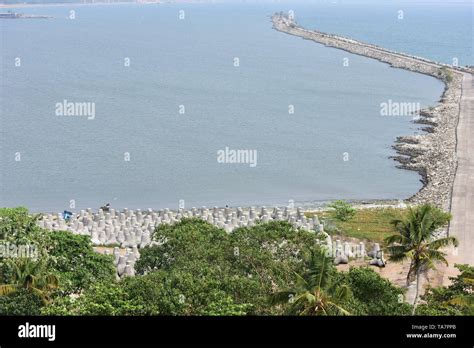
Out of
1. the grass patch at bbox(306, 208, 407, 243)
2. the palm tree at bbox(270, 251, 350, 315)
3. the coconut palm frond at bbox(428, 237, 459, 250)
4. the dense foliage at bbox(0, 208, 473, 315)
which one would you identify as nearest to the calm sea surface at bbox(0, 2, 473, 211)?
the grass patch at bbox(306, 208, 407, 243)

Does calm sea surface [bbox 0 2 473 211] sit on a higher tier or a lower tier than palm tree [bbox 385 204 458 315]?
higher

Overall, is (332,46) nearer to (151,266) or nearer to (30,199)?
(30,199)

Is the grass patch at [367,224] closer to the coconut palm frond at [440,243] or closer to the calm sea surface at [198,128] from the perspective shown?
the coconut palm frond at [440,243]

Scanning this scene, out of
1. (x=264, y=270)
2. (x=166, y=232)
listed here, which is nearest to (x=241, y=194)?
(x=166, y=232)

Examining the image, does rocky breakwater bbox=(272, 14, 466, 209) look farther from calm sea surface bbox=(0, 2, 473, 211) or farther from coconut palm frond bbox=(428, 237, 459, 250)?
coconut palm frond bbox=(428, 237, 459, 250)

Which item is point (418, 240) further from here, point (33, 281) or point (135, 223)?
point (135, 223)

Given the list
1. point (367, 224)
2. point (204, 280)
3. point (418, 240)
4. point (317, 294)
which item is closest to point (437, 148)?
point (367, 224)
